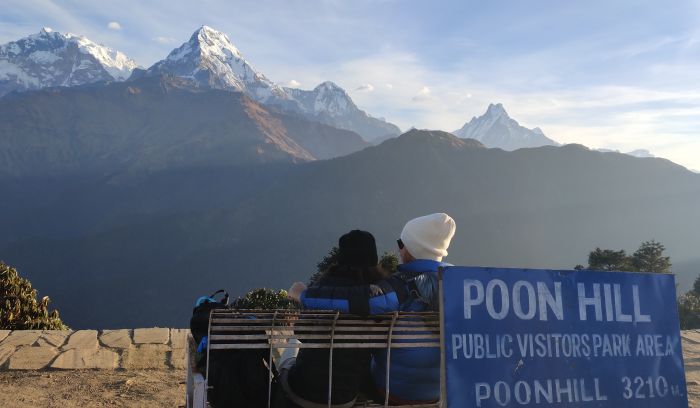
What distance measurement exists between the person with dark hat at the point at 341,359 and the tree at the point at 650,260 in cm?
2411

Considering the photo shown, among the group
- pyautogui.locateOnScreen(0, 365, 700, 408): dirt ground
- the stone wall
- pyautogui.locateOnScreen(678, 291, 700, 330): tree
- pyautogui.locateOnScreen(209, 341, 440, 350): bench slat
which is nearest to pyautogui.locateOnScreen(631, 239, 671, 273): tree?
pyautogui.locateOnScreen(678, 291, 700, 330): tree

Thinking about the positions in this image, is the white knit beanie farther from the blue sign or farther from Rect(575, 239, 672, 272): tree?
Rect(575, 239, 672, 272): tree

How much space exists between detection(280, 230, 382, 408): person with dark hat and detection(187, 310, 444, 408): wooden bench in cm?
7

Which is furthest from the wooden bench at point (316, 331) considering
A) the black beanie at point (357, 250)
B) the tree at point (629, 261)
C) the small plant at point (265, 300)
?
the tree at point (629, 261)

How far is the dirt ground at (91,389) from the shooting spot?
5.55 meters

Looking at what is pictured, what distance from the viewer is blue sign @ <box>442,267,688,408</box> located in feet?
8.95

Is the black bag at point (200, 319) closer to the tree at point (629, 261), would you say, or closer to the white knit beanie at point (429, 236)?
the white knit beanie at point (429, 236)

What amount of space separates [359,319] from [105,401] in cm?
401

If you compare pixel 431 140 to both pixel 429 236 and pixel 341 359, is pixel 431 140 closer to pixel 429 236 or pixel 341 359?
pixel 429 236

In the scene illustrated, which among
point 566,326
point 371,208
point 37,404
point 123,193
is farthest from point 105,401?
point 123,193

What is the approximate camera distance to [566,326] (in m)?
2.91

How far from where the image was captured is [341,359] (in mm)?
2799

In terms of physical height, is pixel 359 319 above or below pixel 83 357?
above

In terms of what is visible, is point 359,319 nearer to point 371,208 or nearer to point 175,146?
point 371,208
